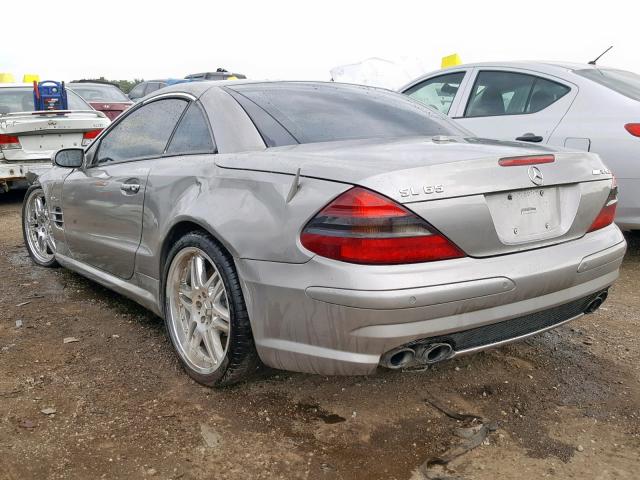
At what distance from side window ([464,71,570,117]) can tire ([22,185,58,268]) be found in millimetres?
3576

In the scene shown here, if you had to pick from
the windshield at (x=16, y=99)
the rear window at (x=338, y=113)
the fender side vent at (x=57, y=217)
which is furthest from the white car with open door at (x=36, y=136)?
the rear window at (x=338, y=113)

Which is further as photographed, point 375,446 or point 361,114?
point 361,114

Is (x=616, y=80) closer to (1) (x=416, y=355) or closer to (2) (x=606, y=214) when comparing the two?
(2) (x=606, y=214)

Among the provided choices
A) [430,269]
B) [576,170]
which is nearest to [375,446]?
[430,269]

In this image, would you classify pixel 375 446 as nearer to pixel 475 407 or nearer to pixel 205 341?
pixel 475 407

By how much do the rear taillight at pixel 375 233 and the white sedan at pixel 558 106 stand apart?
283 centimetres

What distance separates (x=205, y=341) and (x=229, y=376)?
0.75 feet

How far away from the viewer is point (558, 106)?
4918 millimetres

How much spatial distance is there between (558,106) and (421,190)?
3.31 metres

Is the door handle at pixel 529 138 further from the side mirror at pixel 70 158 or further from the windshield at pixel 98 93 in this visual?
the windshield at pixel 98 93

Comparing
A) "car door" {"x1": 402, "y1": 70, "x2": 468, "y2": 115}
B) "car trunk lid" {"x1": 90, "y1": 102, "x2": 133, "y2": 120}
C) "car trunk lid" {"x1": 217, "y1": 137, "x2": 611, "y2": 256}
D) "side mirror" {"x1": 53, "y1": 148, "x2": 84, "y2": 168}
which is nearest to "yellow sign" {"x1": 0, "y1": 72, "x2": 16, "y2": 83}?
"car trunk lid" {"x1": 90, "y1": 102, "x2": 133, "y2": 120}

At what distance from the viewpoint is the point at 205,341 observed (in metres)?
2.75

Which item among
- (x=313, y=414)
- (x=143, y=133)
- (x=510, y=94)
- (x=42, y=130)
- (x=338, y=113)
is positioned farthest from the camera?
(x=42, y=130)

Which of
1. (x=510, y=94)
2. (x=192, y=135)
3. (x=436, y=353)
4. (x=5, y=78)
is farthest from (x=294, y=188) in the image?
(x=5, y=78)
